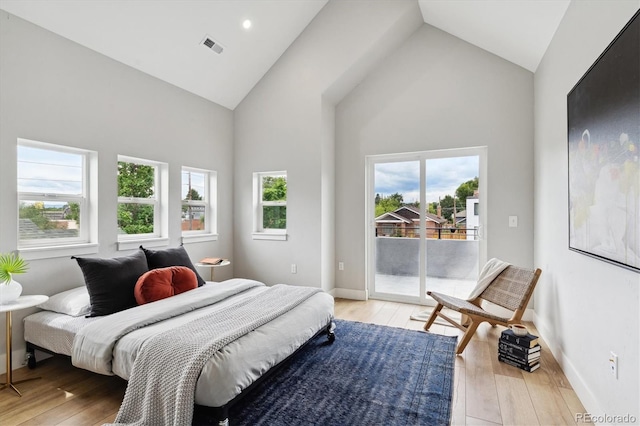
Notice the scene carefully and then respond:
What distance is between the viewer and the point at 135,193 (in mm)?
3664

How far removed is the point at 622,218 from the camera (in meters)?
1.52

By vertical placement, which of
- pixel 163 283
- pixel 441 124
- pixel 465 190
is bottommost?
pixel 163 283

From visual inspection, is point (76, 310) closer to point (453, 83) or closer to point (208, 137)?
point (208, 137)

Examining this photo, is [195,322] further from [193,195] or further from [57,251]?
[193,195]

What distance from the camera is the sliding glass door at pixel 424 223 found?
4008mm

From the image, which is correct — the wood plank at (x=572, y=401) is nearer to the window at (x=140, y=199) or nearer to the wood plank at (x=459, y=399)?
the wood plank at (x=459, y=399)

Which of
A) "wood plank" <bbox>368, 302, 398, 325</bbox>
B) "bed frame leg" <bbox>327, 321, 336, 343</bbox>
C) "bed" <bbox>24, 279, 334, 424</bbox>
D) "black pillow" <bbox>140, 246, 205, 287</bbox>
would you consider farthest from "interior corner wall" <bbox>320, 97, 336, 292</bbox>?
"black pillow" <bbox>140, 246, 205, 287</bbox>

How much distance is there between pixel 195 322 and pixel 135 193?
2152 millimetres

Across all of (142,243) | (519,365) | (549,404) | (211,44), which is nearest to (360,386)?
(549,404)

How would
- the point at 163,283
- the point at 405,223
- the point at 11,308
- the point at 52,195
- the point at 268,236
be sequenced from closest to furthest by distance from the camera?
the point at 11,308 → the point at 163,283 → the point at 52,195 → the point at 405,223 → the point at 268,236

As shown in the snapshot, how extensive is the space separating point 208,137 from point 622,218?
13.9ft

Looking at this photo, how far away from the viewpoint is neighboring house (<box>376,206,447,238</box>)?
419cm

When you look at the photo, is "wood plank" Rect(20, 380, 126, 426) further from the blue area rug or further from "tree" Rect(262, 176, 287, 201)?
"tree" Rect(262, 176, 287, 201)

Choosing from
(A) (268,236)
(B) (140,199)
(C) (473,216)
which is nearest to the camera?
(B) (140,199)
